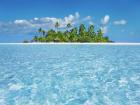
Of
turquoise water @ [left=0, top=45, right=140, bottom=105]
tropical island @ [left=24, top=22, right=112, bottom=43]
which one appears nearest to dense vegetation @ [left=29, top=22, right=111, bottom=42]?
tropical island @ [left=24, top=22, right=112, bottom=43]

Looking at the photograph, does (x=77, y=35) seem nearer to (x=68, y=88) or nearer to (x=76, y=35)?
(x=76, y=35)

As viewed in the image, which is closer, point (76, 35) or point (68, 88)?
point (68, 88)

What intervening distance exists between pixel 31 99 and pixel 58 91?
38.2 inches

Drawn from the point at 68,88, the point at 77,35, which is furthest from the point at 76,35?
the point at 68,88

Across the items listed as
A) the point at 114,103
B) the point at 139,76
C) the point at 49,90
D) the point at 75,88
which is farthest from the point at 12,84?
the point at 139,76

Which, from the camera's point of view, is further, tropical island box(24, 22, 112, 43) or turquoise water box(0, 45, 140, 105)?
tropical island box(24, 22, 112, 43)

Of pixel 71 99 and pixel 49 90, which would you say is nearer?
pixel 71 99

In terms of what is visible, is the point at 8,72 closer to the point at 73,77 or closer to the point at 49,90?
the point at 73,77

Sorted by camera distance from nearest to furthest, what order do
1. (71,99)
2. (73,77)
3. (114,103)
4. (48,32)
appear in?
(114,103) < (71,99) < (73,77) < (48,32)

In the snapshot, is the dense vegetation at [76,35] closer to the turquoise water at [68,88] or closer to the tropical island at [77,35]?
the tropical island at [77,35]

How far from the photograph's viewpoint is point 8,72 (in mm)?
9656

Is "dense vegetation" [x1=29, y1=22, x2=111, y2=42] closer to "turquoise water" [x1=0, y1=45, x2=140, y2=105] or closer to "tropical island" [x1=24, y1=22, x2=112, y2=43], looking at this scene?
"tropical island" [x1=24, y1=22, x2=112, y2=43]

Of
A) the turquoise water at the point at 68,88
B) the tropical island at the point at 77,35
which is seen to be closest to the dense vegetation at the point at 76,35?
the tropical island at the point at 77,35

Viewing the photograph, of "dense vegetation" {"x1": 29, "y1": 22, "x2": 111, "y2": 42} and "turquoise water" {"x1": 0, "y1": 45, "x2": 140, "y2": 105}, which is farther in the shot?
"dense vegetation" {"x1": 29, "y1": 22, "x2": 111, "y2": 42}
